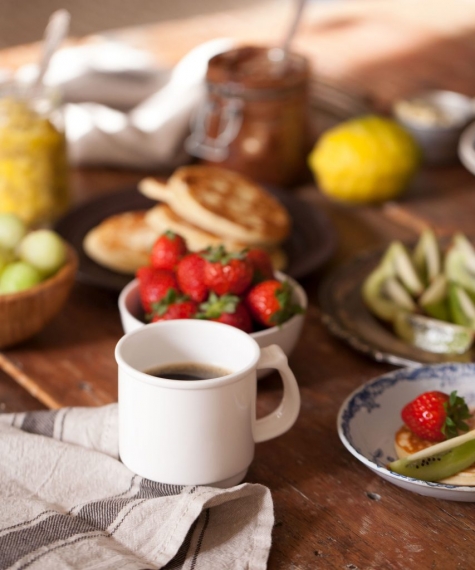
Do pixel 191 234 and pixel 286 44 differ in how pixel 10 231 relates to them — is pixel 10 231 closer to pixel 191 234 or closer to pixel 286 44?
pixel 191 234

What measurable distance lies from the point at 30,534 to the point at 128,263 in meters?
0.59

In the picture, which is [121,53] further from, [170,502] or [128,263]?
[170,502]

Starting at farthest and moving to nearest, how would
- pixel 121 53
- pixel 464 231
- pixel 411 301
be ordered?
pixel 121 53, pixel 464 231, pixel 411 301

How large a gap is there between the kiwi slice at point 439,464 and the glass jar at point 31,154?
900 millimetres

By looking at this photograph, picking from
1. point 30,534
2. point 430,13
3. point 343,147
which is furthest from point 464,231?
point 430,13

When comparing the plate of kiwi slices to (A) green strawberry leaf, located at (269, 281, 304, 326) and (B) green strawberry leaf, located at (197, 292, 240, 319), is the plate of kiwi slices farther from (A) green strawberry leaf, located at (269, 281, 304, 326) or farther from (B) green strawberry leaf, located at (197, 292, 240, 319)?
(B) green strawberry leaf, located at (197, 292, 240, 319)

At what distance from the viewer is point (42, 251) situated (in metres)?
1.15

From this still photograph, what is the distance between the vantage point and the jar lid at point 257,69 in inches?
63.6

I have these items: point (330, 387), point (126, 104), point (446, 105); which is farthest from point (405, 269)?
point (126, 104)

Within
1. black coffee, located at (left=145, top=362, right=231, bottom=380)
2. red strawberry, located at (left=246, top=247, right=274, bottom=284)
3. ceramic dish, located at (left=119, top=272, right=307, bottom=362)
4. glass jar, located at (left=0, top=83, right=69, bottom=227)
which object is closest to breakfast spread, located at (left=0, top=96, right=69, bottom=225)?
glass jar, located at (left=0, top=83, right=69, bottom=227)

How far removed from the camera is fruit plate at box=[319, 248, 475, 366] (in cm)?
112

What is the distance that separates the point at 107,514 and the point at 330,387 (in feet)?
1.25

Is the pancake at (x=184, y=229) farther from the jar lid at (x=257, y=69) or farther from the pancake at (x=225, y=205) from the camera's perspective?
the jar lid at (x=257, y=69)

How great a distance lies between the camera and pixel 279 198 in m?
1.58
